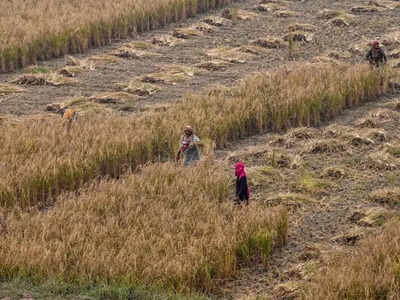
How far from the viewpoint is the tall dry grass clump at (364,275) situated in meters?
8.09

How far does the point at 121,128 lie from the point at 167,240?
182 inches

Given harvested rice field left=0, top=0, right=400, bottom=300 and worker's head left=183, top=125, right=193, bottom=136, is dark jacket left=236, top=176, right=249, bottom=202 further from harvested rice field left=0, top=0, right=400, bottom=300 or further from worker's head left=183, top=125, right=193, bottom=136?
worker's head left=183, top=125, right=193, bottom=136

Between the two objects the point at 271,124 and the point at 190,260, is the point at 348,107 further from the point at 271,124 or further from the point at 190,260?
the point at 190,260

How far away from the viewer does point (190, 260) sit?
887 cm

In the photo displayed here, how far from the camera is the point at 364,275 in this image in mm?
8320

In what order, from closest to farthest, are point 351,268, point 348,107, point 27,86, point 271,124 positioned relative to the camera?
point 351,268 → point 271,124 → point 348,107 → point 27,86

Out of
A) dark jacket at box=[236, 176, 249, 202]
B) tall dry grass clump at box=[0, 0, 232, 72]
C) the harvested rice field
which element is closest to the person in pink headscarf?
dark jacket at box=[236, 176, 249, 202]

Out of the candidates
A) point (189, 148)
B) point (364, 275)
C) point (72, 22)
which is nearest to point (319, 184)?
point (189, 148)

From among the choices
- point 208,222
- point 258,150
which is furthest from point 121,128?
point 208,222

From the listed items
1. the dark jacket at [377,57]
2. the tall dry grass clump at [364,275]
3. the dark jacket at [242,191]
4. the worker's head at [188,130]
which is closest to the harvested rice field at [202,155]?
the tall dry grass clump at [364,275]

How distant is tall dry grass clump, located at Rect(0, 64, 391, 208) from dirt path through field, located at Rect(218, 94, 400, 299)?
0.44m

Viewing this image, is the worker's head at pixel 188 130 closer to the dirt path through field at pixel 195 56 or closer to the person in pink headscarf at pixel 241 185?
the person in pink headscarf at pixel 241 185

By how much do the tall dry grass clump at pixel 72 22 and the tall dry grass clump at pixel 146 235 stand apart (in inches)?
346

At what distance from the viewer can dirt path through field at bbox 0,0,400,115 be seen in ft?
55.1
